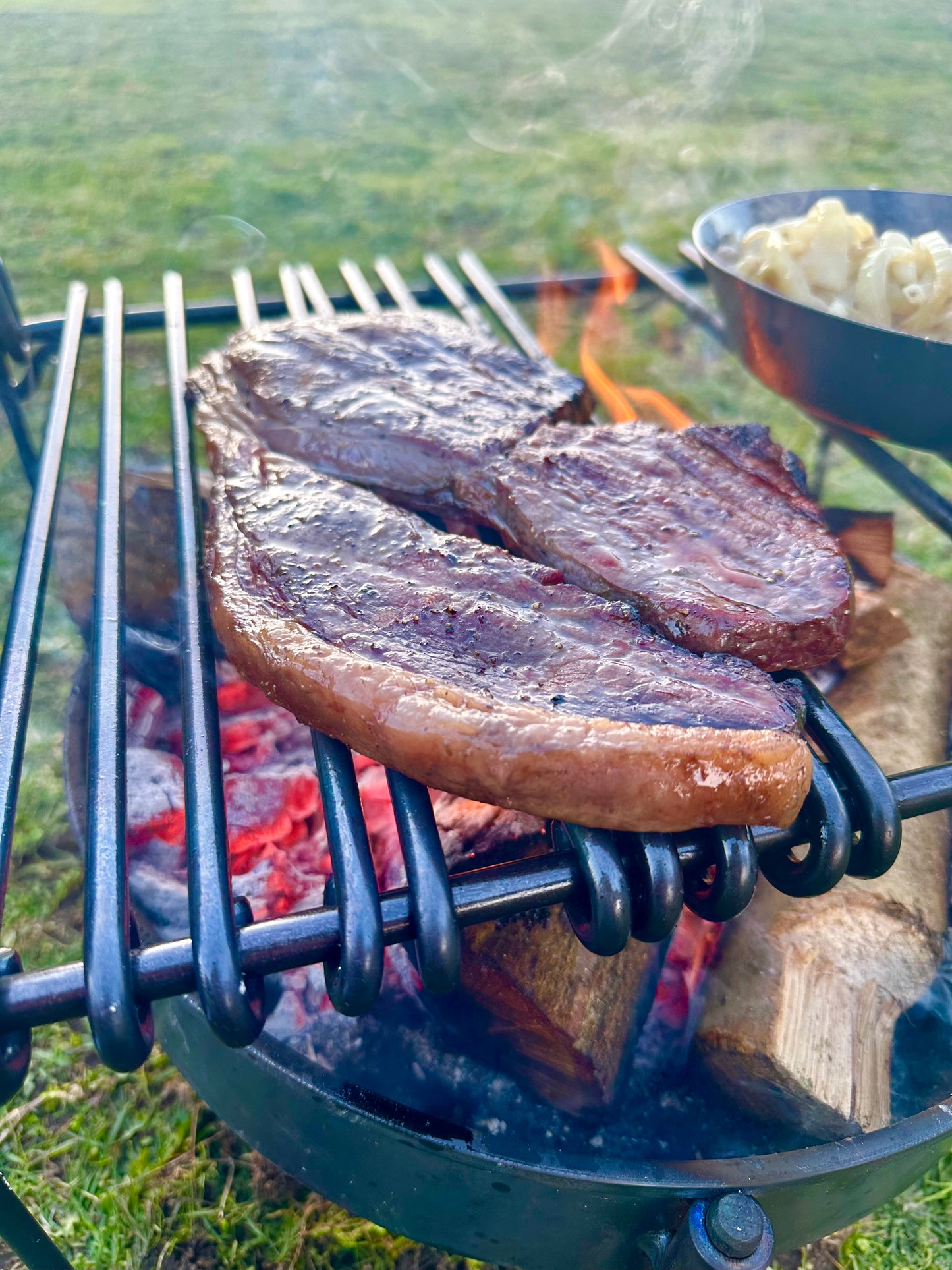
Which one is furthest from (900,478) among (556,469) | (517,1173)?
(517,1173)

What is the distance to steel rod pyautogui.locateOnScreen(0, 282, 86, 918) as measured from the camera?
1.26 m

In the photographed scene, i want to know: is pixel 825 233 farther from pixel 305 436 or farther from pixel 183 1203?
pixel 183 1203

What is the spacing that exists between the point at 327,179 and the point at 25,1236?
28.1 feet

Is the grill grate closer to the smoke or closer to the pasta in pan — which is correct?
the pasta in pan

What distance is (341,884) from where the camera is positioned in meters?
1.18

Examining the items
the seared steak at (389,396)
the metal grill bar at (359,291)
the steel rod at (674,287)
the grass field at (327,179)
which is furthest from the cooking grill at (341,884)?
the steel rod at (674,287)

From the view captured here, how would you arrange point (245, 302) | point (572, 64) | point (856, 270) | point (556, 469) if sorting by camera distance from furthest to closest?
1. point (572, 64)
2. point (245, 302)
3. point (856, 270)
4. point (556, 469)

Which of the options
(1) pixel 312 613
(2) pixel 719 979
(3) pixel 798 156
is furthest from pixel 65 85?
(2) pixel 719 979

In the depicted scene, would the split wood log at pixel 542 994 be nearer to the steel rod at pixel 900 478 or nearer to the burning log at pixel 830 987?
the burning log at pixel 830 987

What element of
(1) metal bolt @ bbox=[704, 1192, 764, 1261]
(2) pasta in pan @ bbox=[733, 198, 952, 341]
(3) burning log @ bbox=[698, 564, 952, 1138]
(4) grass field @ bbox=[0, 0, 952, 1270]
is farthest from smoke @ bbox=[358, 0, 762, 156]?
(1) metal bolt @ bbox=[704, 1192, 764, 1261]

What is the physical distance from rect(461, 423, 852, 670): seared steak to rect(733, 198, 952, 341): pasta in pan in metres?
0.50

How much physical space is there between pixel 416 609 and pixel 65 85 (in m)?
10.5

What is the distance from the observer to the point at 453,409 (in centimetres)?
222

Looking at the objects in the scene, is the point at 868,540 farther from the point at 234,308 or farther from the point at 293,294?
the point at 234,308
